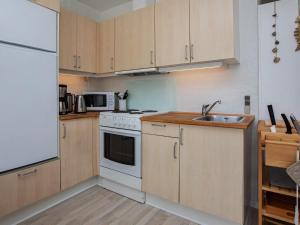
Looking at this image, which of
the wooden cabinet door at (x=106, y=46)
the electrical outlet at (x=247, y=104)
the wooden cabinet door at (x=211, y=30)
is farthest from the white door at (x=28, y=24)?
the electrical outlet at (x=247, y=104)

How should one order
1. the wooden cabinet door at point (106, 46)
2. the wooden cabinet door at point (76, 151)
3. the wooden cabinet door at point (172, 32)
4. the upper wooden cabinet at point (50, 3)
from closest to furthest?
the upper wooden cabinet at point (50, 3), the wooden cabinet door at point (172, 32), the wooden cabinet door at point (76, 151), the wooden cabinet door at point (106, 46)

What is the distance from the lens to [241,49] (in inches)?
80.3

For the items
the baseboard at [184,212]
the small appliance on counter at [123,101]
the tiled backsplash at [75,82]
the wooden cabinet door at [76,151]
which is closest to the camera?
the baseboard at [184,212]

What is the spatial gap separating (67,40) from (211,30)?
1662 millimetres

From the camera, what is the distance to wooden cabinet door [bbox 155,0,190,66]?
199 cm

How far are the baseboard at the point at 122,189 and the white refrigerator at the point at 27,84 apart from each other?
2.44 ft

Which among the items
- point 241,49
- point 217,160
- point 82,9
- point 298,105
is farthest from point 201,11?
point 82,9

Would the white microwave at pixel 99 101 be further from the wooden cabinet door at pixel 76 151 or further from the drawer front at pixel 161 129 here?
the drawer front at pixel 161 129

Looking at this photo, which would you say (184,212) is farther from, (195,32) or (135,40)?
(135,40)

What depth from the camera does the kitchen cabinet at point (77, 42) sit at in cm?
232

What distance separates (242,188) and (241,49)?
54.3 inches

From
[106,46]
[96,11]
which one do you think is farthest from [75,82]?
[96,11]

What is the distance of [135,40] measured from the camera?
2.36 m

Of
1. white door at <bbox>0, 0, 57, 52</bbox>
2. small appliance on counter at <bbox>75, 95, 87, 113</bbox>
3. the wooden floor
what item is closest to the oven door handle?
small appliance on counter at <bbox>75, 95, 87, 113</bbox>
